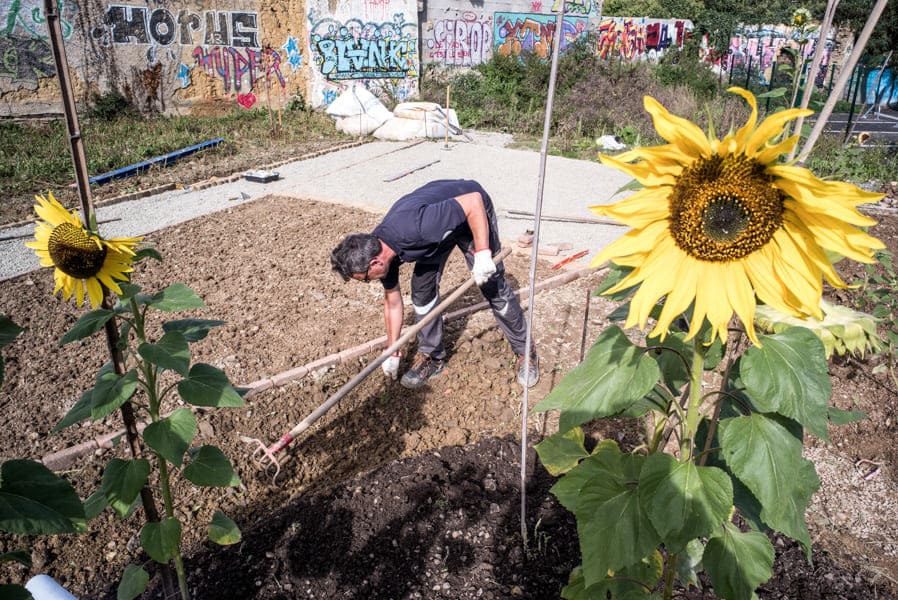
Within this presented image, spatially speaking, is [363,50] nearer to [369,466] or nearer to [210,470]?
[369,466]

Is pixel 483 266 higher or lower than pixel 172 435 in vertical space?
lower

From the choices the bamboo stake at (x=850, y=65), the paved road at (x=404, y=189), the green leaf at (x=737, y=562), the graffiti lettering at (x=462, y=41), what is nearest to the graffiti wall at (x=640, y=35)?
the graffiti lettering at (x=462, y=41)

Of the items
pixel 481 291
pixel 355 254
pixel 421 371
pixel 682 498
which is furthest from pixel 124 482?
pixel 481 291

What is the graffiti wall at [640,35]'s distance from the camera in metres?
27.0

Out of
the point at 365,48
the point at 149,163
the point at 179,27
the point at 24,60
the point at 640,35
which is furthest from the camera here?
the point at 640,35

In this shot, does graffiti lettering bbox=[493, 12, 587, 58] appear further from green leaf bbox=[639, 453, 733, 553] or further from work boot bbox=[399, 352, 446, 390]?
green leaf bbox=[639, 453, 733, 553]

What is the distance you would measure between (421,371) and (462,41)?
18166 mm

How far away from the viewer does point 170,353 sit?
1748 mm

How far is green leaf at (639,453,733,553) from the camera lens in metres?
1.44

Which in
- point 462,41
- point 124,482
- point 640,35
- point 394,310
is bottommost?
point 394,310

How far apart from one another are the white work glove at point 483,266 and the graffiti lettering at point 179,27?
12.6 meters

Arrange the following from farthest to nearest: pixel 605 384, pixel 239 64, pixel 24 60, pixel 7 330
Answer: pixel 239 64
pixel 24 60
pixel 605 384
pixel 7 330

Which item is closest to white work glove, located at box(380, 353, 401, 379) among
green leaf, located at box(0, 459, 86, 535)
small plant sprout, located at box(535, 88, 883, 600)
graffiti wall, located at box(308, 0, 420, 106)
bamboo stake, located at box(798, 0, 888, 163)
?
small plant sprout, located at box(535, 88, 883, 600)

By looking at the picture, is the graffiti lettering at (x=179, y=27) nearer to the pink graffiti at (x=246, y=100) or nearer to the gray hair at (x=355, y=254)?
the pink graffiti at (x=246, y=100)
